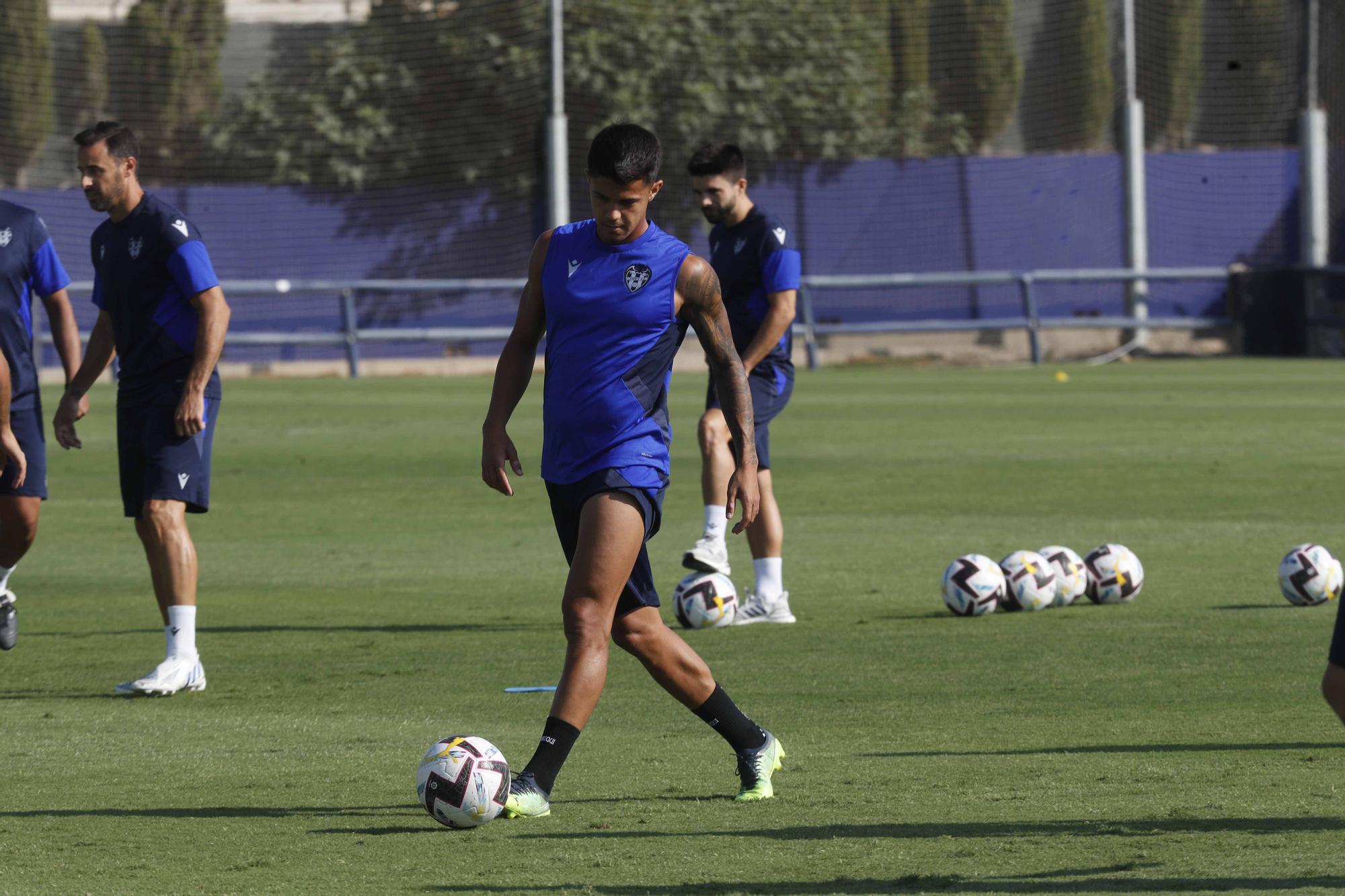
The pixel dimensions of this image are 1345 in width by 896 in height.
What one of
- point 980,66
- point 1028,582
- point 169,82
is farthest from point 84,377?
point 980,66

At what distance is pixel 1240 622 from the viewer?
31.3 feet

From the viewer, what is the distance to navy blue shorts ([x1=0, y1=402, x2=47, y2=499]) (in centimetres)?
930

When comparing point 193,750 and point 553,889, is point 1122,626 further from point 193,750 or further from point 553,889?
point 553,889

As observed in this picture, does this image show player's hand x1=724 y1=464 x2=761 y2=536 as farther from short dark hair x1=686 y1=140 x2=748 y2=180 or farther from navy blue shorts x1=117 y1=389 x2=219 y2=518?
short dark hair x1=686 y1=140 x2=748 y2=180

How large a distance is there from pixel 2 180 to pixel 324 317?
254 inches

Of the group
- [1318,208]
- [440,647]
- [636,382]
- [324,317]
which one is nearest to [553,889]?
[636,382]

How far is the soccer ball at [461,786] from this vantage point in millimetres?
5508

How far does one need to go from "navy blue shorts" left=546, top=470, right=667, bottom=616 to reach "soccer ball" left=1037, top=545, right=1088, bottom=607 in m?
4.71

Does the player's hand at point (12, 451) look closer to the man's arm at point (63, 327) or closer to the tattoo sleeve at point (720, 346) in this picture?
the man's arm at point (63, 327)

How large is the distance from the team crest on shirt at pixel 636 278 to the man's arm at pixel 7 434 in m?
3.87

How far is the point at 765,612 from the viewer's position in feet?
33.1

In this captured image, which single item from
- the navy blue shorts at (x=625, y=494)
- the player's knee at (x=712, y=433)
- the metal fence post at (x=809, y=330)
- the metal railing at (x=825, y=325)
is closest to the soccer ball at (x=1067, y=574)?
the player's knee at (x=712, y=433)

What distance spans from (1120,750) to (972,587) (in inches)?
137

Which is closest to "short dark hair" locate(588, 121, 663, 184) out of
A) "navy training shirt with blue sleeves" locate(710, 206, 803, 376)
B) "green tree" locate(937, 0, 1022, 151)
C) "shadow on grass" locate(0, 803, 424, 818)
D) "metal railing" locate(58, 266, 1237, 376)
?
"shadow on grass" locate(0, 803, 424, 818)
